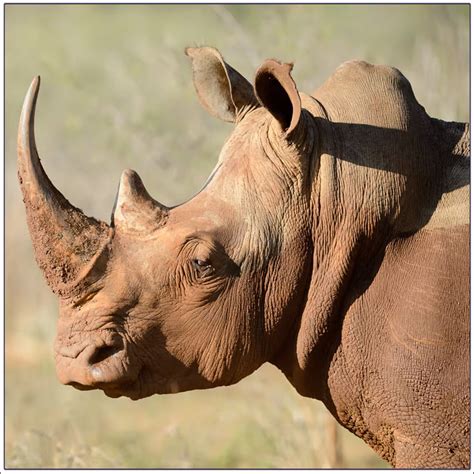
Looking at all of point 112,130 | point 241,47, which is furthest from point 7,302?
point 241,47

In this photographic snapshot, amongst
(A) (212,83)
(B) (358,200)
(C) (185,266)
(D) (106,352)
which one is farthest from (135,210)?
(A) (212,83)

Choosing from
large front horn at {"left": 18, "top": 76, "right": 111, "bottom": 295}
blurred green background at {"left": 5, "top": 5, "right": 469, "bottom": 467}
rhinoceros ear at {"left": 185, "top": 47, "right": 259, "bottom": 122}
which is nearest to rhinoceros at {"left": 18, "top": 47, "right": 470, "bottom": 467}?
large front horn at {"left": 18, "top": 76, "right": 111, "bottom": 295}

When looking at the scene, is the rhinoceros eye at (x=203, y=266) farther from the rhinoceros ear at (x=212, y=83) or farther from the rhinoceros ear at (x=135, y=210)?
the rhinoceros ear at (x=212, y=83)

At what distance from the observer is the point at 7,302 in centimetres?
1919

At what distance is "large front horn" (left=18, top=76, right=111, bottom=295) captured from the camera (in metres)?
4.91

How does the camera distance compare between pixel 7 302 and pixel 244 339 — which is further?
pixel 7 302

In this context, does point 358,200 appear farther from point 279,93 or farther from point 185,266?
point 185,266

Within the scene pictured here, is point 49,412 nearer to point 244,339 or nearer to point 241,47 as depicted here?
point 241,47

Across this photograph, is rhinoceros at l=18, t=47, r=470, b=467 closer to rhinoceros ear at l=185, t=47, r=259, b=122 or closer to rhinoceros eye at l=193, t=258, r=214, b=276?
rhinoceros eye at l=193, t=258, r=214, b=276

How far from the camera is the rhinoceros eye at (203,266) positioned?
4.98 metres

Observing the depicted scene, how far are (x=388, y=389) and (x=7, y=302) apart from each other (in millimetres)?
15038

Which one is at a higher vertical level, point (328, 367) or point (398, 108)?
point (398, 108)

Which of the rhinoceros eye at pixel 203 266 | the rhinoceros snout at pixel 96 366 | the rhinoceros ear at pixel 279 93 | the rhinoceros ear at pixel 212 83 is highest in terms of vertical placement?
the rhinoceros ear at pixel 212 83

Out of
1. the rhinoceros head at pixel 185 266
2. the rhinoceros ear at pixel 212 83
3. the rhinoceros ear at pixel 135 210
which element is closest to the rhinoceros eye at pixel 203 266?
the rhinoceros head at pixel 185 266
